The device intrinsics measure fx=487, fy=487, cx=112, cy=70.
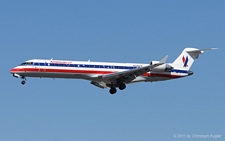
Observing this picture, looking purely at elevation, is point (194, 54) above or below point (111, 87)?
above

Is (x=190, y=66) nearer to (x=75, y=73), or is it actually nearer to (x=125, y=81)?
(x=125, y=81)

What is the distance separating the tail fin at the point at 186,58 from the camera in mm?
47603

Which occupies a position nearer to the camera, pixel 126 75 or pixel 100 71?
pixel 126 75

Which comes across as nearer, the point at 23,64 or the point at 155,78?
the point at 23,64

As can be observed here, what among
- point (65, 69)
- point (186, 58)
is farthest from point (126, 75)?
point (186, 58)

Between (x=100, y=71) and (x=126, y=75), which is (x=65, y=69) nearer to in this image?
(x=100, y=71)

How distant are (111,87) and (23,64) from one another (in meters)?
8.57

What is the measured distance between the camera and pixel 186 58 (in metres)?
48.2

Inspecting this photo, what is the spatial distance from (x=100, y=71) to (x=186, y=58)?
31.3ft

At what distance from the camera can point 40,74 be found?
42875 millimetres

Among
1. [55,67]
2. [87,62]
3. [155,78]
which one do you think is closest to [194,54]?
[155,78]

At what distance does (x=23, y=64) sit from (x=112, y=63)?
317 inches

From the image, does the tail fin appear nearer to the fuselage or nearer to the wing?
the wing

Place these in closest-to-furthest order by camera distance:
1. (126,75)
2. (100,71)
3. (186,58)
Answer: (126,75), (100,71), (186,58)
